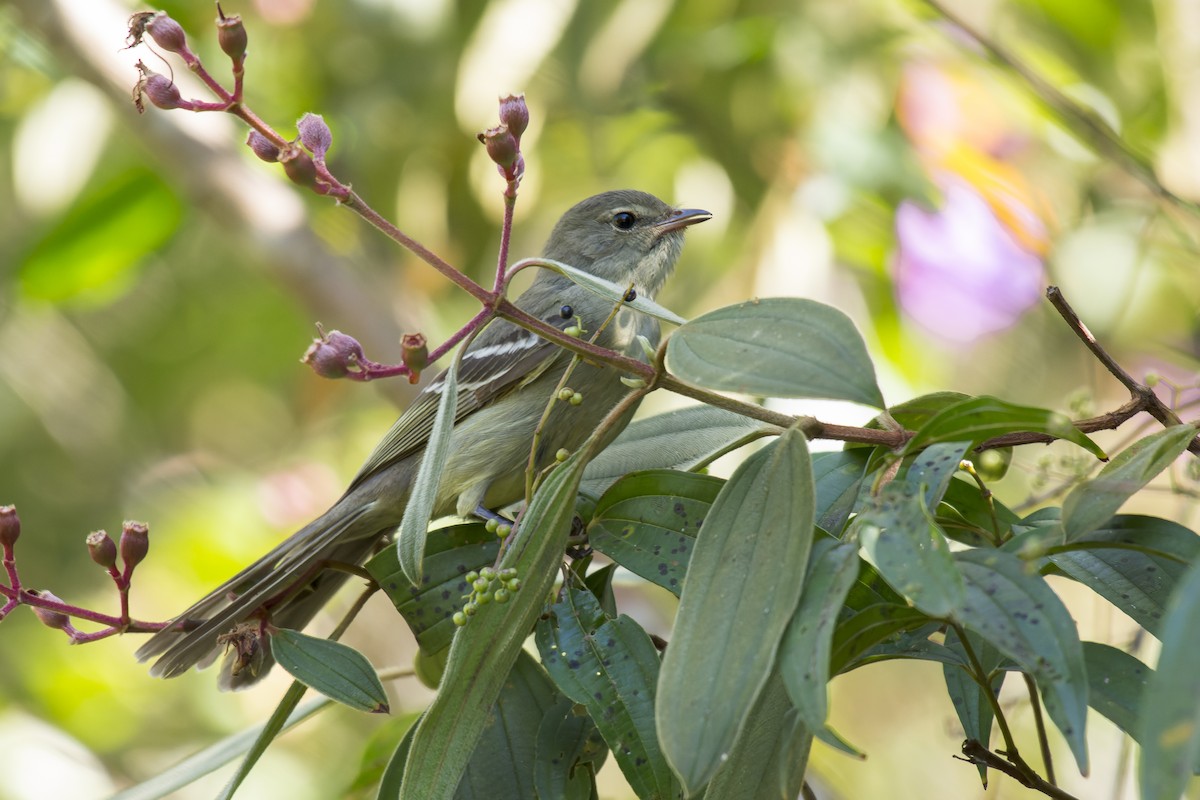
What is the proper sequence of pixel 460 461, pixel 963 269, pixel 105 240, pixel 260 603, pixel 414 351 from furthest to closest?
pixel 105 240 → pixel 963 269 → pixel 460 461 → pixel 260 603 → pixel 414 351

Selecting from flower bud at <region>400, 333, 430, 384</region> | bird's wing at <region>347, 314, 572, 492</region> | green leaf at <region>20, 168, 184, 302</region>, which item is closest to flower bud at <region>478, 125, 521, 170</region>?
flower bud at <region>400, 333, 430, 384</region>

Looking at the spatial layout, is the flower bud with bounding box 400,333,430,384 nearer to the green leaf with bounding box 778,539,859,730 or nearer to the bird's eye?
the green leaf with bounding box 778,539,859,730

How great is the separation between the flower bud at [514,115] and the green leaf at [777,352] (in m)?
0.36

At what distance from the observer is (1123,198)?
4.05 meters

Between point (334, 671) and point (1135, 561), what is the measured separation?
114 cm

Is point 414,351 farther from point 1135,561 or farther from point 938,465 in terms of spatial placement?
point 1135,561

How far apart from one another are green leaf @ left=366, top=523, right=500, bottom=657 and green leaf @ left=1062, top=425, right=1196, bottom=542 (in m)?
1.00

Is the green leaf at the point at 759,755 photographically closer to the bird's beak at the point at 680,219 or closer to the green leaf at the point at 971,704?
the green leaf at the point at 971,704

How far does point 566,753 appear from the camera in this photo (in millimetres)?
1779

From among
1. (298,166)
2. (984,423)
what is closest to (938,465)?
(984,423)

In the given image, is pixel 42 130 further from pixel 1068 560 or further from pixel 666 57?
pixel 1068 560

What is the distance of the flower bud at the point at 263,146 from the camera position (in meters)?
1.42

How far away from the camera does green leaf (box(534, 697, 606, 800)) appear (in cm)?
176

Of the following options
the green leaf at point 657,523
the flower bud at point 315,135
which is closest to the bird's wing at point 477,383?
the green leaf at point 657,523
